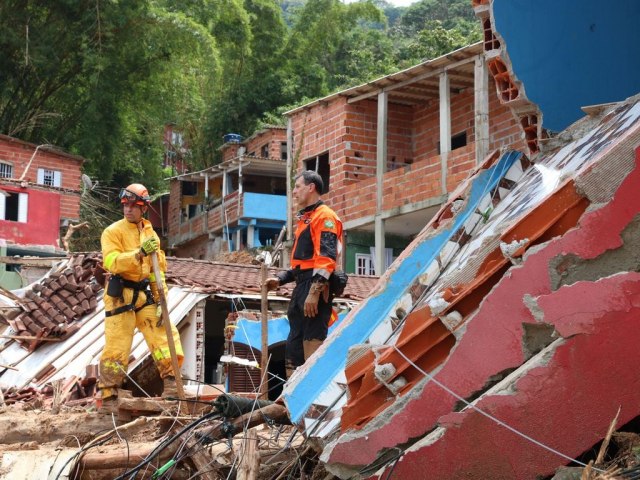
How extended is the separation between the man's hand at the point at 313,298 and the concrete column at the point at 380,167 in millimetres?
14772

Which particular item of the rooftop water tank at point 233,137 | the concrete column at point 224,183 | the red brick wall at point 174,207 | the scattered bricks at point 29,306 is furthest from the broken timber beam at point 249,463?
the red brick wall at point 174,207

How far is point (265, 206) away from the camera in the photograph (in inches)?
1441

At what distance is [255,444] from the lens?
20.0ft

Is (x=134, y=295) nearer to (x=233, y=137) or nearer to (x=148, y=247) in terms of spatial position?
(x=148, y=247)

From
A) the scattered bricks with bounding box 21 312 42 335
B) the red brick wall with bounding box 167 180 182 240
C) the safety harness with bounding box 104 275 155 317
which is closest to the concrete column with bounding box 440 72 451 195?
the scattered bricks with bounding box 21 312 42 335

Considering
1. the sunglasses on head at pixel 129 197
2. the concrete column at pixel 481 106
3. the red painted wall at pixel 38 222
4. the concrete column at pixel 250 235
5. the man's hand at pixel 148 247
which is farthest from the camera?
the concrete column at pixel 250 235

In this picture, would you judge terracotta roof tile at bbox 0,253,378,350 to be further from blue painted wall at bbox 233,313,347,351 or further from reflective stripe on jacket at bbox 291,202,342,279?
reflective stripe on jacket at bbox 291,202,342,279

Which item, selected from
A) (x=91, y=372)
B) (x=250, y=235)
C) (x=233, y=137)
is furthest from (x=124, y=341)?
(x=233, y=137)

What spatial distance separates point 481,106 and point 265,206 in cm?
1736

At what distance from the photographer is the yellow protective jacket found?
8836 millimetres

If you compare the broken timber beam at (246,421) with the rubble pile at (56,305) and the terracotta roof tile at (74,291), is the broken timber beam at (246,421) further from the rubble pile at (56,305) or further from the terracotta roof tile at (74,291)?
the rubble pile at (56,305)

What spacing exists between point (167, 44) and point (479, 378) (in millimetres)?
31280

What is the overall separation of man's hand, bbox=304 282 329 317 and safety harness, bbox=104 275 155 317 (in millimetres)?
1896

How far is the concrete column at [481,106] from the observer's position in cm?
1997
